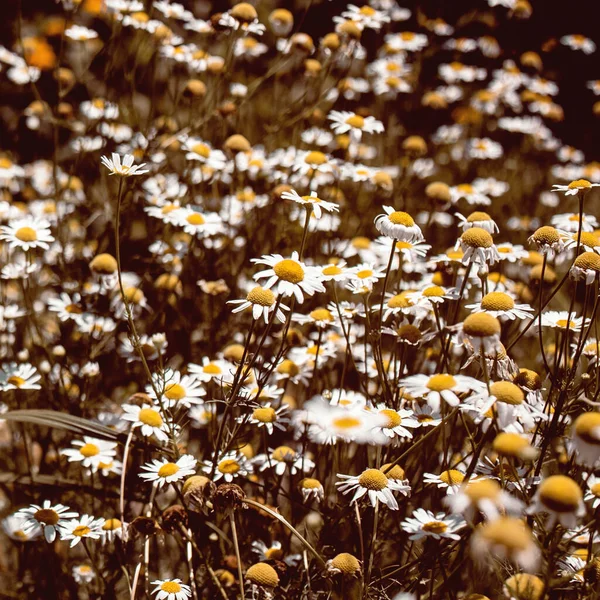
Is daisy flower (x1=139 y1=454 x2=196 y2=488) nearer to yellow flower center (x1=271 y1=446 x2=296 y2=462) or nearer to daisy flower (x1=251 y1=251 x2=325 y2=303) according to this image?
yellow flower center (x1=271 y1=446 x2=296 y2=462)

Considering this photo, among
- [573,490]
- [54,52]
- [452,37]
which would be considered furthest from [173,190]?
[452,37]

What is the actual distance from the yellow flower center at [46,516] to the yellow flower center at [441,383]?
Answer: 34.5 inches

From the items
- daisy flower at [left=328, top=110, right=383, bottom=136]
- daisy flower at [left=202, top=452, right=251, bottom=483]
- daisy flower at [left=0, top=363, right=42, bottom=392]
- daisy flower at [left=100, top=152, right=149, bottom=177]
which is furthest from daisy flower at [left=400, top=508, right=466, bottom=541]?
daisy flower at [left=328, top=110, right=383, bottom=136]

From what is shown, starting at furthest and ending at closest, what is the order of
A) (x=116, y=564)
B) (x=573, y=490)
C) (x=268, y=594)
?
(x=116, y=564)
(x=268, y=594)
(x=573, y=490)

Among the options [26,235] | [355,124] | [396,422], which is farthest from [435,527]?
[355,124]

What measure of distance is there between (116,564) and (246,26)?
5.50 feet

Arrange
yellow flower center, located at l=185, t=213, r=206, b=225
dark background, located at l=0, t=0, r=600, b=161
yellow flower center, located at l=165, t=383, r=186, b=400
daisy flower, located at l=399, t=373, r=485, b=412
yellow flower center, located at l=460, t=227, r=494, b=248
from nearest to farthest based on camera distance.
Answer: daisy flower, located at l=399, t=373, r=485, b=412 → yellow flower center, located at l=460, t=227, r=494, b=248 → yellow flower center, located at l=165, t=383, r=186, b=400 → yellow flower center, located at l=185, t=213, r=206, b=225 → dark background, located at l=0, t=0, r=600, b=161

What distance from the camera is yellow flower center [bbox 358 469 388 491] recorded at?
4.69 feet

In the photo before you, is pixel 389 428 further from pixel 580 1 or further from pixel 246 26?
pixel 580 1

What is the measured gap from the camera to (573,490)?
102 centimetres

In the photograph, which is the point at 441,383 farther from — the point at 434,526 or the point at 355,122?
the point at 355,122

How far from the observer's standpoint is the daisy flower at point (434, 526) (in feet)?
4.67

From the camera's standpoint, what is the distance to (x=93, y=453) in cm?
189

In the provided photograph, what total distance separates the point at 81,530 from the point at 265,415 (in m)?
0.46
